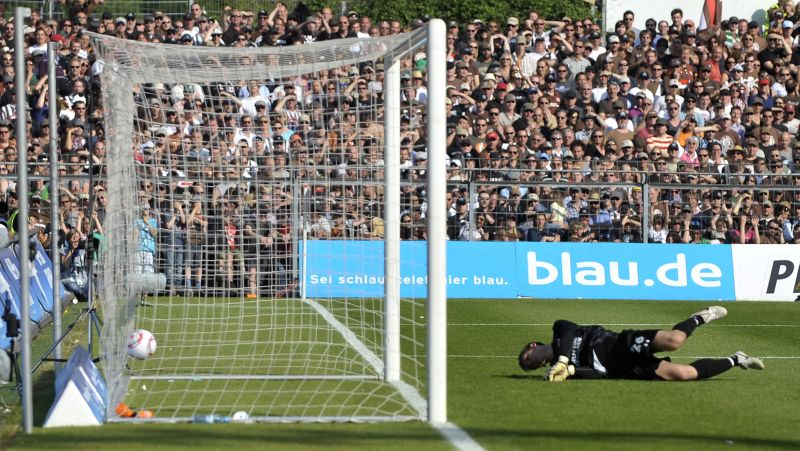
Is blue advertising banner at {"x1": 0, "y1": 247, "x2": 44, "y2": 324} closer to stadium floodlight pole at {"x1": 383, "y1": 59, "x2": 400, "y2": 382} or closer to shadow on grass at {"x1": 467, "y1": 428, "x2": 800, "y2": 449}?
stadium floodlight pole at {"x1": 383, "y1": 59, "x2": 400, "y2": 382}

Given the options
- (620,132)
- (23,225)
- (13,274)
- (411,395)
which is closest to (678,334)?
(411,395)

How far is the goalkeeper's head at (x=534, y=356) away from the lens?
10086 millimetres

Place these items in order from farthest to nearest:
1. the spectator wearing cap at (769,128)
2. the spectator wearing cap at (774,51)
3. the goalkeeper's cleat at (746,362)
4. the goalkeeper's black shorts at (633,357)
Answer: the spectator wearing cap at (774,51) < the spectator wearing cap at (769,128) < the goalkeeper's cleat at (746,362) < the goalkeeper's black shorts at (633,357)

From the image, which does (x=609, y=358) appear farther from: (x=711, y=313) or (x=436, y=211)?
(x=436, y=211)

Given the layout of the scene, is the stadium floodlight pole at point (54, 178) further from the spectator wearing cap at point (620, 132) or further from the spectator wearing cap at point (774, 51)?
the spectator wearing cap at point (774, 51)

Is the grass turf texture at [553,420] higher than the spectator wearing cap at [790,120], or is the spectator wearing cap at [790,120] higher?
the spectator wearing cap at [790,120]

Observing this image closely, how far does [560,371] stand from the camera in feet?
33.0

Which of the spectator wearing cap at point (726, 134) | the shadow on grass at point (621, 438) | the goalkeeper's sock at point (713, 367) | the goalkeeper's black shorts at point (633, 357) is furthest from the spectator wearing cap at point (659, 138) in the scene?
the shadow on grass at point (621, 438)

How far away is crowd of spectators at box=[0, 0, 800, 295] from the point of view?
43.4 feet

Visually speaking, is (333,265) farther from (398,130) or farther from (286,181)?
(398,130)

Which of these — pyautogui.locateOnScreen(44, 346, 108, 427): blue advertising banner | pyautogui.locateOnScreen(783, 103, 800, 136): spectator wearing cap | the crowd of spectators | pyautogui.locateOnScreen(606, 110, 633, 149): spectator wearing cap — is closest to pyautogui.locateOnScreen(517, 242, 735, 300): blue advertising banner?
the crowd of spectators

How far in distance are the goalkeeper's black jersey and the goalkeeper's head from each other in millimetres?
68

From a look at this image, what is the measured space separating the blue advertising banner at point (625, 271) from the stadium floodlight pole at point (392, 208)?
10474 mm

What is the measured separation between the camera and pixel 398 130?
32.3 feet
